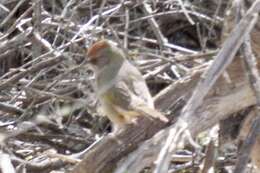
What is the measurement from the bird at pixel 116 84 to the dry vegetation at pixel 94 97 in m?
0.14

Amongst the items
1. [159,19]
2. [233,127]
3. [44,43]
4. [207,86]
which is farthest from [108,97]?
[159,19]

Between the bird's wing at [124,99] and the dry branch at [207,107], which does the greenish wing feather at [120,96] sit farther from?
the dry branch at [207,107]

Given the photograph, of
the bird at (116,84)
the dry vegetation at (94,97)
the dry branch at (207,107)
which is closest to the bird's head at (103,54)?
the bird at (116,84)

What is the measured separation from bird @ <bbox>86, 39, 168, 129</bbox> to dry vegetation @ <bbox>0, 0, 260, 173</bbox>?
0.14m

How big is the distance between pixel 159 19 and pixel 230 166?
1960mm

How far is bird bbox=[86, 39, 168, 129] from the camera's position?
3889mm

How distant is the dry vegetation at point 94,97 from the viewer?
3.20 meters

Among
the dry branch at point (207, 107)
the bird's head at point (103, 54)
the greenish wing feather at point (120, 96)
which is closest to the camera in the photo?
the dry branch at point (207, 107)

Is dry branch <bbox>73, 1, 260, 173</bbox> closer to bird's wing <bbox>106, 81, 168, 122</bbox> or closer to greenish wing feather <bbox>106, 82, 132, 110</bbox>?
bird's wing <bbox>106, 81, 168, 122</bbox>

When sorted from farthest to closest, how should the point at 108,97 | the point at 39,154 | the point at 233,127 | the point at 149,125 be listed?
1. the point at 39,154
2. the point at 108,97
3. the point at 233,127
4. the point at 149,125

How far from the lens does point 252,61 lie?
268 cm

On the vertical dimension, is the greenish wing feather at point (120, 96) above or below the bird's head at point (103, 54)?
below

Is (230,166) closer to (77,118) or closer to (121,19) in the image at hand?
(77,118)

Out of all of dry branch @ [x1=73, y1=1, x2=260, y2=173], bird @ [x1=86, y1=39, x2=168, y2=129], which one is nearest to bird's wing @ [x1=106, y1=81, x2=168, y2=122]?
bird @ [x1=86, y1=39, x2=168, y2=129]
